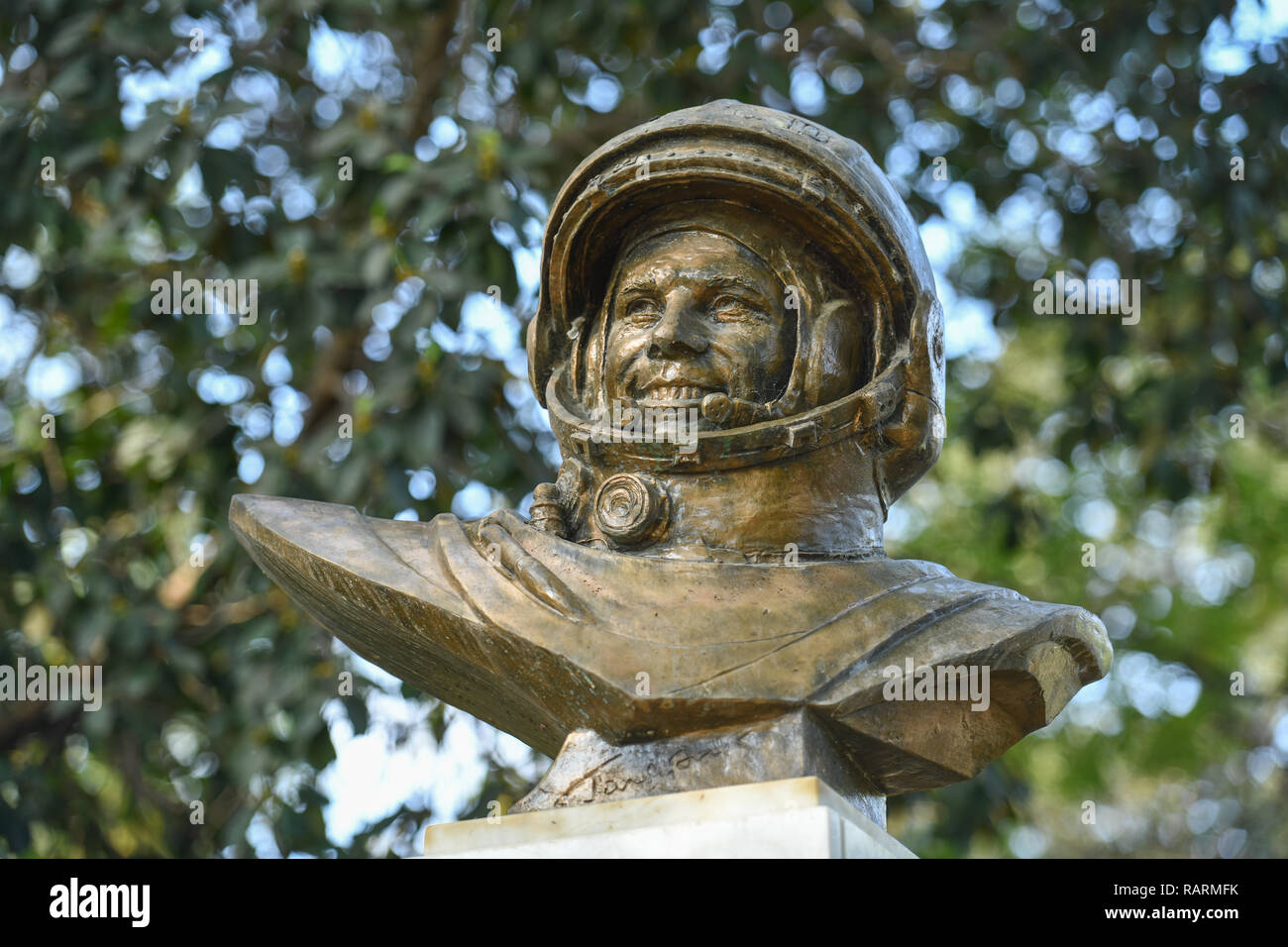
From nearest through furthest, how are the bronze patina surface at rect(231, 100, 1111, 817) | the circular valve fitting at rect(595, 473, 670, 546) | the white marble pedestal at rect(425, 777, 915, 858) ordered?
the white marble pedestal at rect(425, 777, 915, 858)
the bronze patina surface at rect(231, 100, 1111, 817)
the circular valve fitting at rect(595, 473, 670, 546)

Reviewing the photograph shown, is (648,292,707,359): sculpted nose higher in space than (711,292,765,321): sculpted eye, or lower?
lower

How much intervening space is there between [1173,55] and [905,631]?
3800 mm

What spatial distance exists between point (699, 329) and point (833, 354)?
305mm

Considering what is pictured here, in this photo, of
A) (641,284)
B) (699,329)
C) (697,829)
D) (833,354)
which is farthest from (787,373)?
(697,829)

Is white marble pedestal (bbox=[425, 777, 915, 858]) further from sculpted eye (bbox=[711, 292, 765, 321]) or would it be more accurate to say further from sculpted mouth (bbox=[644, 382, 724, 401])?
sculpted eye (bbox=[711, 292, 765, 321])

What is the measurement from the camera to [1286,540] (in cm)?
1273

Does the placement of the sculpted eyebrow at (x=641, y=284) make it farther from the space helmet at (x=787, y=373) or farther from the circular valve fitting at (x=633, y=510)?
the circular valve fitting at (x=633, y=510)

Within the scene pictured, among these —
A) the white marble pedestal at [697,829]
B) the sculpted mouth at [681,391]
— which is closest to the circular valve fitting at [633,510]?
the sculpted mouth at [681,391]

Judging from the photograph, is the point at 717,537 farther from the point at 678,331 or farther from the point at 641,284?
the point at 641,284

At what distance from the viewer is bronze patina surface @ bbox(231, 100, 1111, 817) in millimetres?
3346

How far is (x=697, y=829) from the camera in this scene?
3135 millimetres

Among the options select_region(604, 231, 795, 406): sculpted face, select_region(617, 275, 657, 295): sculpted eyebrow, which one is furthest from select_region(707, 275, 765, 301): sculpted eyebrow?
select_region(617, 275, 657, 295): sculpted eyebrow

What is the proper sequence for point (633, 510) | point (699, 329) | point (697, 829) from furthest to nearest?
point (699, 329) < point (633, 510) < point (697, 829)
